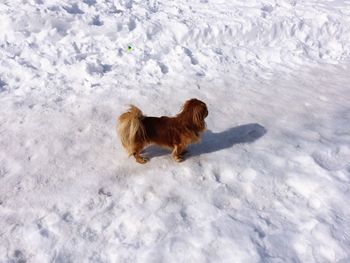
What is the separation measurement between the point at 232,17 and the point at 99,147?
215 inches

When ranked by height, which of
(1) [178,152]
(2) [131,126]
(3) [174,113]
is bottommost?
(3) [174,113]

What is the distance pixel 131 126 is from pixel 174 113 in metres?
1.70

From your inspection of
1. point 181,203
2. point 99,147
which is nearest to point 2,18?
point 99,147

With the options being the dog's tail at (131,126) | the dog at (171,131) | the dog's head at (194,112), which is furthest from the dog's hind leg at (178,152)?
the dog's tail at (131,126)

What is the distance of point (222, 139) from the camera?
5465 mm

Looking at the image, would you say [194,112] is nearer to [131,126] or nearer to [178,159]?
[178,159]

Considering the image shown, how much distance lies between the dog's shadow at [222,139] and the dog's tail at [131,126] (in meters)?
0.63

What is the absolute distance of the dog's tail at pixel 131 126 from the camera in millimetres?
4402

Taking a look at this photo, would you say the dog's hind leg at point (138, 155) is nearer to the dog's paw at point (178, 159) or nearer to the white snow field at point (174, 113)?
the white snow field at point (174, 113)

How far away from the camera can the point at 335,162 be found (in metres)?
4.94

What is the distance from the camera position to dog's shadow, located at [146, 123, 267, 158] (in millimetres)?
5203

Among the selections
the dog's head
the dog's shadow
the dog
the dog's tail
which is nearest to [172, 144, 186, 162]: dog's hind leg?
the dog

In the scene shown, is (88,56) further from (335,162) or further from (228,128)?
(335,162)

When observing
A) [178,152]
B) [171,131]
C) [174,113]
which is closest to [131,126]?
[171,131]
